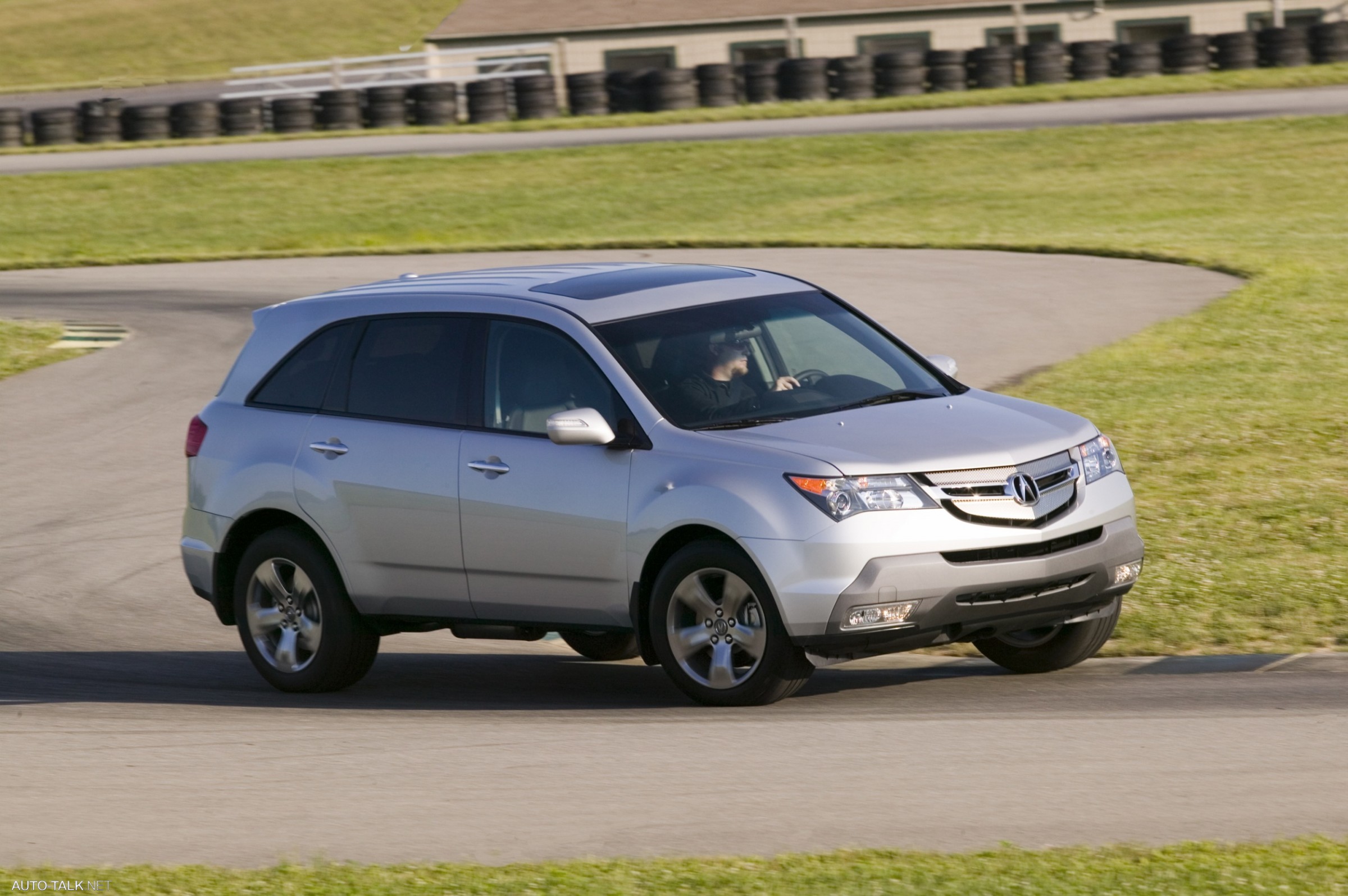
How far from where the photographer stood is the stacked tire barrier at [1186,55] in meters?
42.5

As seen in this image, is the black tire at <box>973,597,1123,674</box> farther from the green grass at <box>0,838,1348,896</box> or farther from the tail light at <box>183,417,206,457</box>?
the tail light at <box>183,417,206,457</box>

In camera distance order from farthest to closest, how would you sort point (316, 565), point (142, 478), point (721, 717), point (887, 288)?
point (887, 288) < point (142, 478) < point (316, 565) < point (721, 717)

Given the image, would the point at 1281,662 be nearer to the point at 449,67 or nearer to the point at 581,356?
the point at 581,356

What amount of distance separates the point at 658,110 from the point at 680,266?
34692mm

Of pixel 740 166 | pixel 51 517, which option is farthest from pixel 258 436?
pixel 740 166

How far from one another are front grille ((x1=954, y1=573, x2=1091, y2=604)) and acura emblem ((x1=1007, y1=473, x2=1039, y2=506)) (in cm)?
34

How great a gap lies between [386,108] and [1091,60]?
1603 centimetres

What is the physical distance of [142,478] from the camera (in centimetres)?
1473

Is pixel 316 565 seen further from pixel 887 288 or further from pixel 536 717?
pixel 887 288

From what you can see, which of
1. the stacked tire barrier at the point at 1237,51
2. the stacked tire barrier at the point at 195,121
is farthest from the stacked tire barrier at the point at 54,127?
the stacked tire barrier at the point at 1237,51

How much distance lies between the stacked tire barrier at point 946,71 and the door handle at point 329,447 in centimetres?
3581

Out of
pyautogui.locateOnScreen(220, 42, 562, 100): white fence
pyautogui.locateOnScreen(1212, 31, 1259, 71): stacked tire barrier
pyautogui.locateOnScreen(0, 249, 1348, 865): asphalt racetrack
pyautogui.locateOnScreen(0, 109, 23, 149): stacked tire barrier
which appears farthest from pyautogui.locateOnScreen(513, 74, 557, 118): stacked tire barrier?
pyautogui.locateOnScreen(0, 249, 1348, 865): asphalt racetrack

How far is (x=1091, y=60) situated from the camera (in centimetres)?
4272

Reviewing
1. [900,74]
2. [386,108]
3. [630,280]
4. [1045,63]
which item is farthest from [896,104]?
[630,280]
